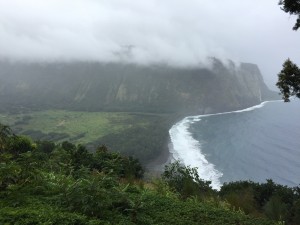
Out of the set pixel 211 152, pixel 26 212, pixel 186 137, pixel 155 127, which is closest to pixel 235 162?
pixel 211 152

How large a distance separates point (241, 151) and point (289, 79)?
409ft

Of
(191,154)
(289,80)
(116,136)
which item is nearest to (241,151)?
(191,154)

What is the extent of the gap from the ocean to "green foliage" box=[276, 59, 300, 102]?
7419cm

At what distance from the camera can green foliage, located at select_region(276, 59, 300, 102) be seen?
636 inches

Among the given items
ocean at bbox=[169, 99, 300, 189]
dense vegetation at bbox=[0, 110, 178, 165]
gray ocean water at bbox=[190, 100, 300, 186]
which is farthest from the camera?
dense vegetation at bbox=[0, 110, 178, 165]

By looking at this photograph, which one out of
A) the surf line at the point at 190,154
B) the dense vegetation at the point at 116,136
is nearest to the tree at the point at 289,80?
the surf line at the point at 190,154

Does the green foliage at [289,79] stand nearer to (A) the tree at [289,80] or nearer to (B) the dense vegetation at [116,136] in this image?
(A) the tree at [289,80]

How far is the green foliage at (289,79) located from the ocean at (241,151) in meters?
74.2

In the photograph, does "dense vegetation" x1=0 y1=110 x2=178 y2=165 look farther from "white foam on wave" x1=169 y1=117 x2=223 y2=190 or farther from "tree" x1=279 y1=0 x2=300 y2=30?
"tree" x1=279 y1=0 x2=300 y2=30

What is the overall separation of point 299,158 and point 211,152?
32.0m

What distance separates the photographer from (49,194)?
36.9 feet

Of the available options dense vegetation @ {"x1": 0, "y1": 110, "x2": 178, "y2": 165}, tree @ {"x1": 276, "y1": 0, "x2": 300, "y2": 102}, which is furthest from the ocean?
tree @ {"x1": 276, "y1": 0, "x2": 300, "y2": 102}

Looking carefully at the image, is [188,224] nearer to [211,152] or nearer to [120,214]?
[120,214]

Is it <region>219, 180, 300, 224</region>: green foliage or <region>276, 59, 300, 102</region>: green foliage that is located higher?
<region>276, 59, 300, 102</region>: green foliage
